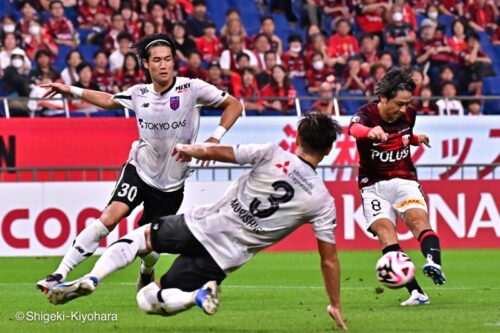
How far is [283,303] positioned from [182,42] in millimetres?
10676

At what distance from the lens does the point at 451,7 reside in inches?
994

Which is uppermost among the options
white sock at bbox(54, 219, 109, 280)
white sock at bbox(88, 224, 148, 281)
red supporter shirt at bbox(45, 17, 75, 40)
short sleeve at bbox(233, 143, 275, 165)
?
short sleeve at bbox(233, 143, 275, 165)

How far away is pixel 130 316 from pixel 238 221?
209 cm

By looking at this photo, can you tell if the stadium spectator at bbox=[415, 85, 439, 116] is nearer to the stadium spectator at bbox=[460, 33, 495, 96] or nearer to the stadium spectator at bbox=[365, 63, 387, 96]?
the stadium spectator at bbox=[365, 63, 387, 96]

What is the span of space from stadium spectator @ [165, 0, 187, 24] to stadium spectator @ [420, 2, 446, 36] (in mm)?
4791

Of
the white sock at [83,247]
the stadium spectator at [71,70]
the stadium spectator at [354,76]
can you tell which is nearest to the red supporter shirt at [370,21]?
the stadium spectator at [354,76]

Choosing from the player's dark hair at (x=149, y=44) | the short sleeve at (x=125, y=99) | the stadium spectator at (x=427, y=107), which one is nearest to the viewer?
the player's dark hair at (x=149, y=44)

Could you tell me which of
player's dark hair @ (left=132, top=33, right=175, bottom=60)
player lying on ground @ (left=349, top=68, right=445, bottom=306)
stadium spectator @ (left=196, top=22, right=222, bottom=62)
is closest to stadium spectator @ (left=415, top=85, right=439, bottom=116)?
stadium spectator @ (left=196, top=22, right=222, bottom=62)

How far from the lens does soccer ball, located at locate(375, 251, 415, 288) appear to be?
976 cm

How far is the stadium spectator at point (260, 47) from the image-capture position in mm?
21781

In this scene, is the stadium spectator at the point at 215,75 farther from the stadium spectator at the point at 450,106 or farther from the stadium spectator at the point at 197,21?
the stadium spectator at the point at 450,106

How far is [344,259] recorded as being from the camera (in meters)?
17.4

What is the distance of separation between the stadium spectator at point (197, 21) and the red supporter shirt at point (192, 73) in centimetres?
135

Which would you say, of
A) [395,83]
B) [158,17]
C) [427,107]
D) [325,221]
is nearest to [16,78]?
[158,17]
